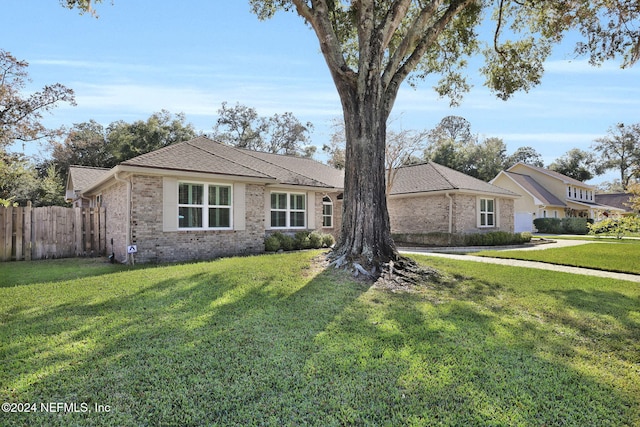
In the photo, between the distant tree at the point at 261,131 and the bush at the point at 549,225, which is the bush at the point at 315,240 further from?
the distant tree at the point at 261,131

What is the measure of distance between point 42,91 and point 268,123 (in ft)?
86.2

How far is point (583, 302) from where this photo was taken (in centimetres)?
690

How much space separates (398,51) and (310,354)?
8.24m

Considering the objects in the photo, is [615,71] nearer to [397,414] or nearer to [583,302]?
[583,302]

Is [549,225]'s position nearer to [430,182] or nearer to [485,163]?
[485,163]

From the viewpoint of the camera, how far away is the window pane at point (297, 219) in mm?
15525

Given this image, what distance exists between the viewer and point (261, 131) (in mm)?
43094

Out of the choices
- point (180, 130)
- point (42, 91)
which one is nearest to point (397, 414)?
point (42, 91)

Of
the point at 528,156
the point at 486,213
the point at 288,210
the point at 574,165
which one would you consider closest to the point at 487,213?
the point at 486,213

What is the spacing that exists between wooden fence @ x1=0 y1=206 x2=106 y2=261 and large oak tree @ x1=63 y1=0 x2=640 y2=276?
269 inches

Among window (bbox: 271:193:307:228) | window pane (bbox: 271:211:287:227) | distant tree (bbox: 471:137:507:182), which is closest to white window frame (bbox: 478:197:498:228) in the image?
window (bbox: 271:193:307:228)

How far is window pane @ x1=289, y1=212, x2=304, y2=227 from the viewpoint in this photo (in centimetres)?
1552

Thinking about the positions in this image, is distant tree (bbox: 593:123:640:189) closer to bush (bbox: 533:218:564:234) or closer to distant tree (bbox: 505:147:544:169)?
distant tree (bbox: 505:147:544:169)

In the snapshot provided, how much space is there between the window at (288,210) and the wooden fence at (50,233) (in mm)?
6526
